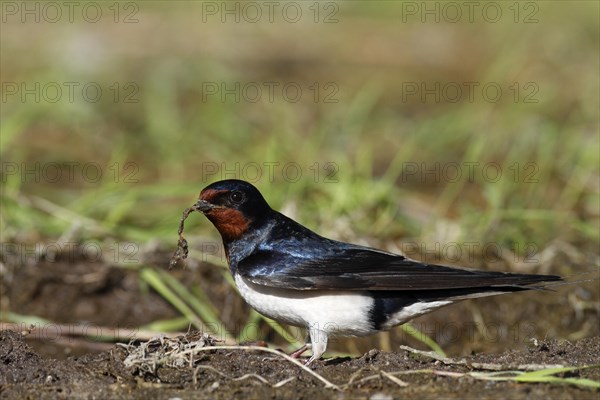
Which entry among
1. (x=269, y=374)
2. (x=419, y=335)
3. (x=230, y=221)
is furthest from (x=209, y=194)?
(x=419, y=335)

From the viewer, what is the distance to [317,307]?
4.05 m

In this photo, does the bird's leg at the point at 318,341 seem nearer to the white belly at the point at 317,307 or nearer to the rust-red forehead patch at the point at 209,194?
the white belly at the point at 317,307

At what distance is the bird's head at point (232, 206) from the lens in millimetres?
4223

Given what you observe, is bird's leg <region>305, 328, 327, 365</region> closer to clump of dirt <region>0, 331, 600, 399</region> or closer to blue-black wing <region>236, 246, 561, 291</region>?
blue-black wing <region>236, 246, 561, 291</region>

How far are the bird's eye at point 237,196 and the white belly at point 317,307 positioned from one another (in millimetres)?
366

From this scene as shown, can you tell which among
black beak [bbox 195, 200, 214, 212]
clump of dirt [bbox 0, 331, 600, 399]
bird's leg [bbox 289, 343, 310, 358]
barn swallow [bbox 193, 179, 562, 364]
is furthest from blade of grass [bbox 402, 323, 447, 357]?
black beak [bbox 195, 200, 214, 212]

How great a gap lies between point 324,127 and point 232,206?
3.72 m

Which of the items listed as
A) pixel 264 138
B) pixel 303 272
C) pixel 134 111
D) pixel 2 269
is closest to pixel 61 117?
pixel 134 111

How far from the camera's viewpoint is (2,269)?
208 inches

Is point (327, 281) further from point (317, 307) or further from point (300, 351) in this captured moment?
point (300, 351)

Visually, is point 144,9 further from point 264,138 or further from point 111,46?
point 264,138

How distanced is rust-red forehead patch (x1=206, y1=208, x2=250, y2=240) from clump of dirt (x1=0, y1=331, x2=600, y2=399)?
0.75m

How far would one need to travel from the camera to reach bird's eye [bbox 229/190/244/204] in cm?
426

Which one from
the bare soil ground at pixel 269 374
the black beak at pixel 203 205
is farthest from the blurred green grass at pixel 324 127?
the bare soil ground at pixel 269 374
